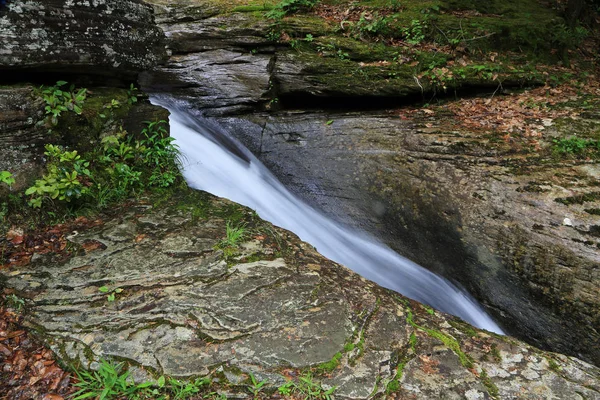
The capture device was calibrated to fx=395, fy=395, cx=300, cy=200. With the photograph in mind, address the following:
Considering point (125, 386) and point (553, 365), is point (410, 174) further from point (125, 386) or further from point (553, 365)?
point (125, 386)

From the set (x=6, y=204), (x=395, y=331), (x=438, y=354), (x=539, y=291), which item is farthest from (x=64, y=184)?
(x=539, y=291)

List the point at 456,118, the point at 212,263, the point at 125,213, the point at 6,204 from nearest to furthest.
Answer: the point at 212,263
the point at 6,204
the point at 125,213
the point at 456,118

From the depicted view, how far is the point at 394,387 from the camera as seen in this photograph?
308 cm

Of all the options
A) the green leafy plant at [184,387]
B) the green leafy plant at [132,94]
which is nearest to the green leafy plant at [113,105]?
the green leafy plant at [132,94]

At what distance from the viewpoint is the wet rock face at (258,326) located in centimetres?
310

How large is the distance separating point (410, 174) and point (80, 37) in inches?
188

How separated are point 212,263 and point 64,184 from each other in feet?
6.41

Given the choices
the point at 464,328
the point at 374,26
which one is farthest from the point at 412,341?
the point at 374,26

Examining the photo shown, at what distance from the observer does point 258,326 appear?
3.44 metres

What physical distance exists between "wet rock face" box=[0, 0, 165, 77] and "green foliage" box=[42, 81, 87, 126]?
0.23m

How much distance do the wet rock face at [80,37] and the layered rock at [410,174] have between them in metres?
2.38

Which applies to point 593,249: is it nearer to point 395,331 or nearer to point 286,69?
point 395,331

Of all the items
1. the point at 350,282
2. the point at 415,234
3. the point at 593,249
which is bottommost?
the point at 415,234

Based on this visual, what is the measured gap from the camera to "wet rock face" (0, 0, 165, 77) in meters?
4.32
